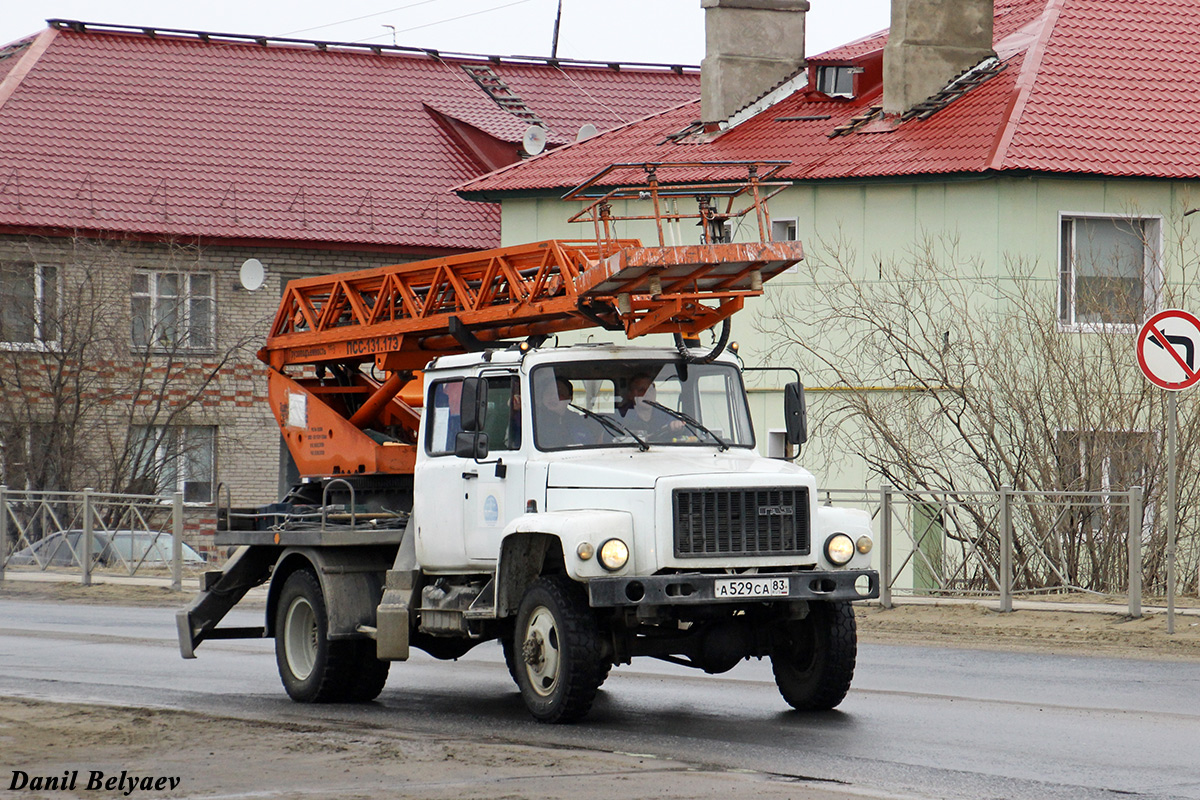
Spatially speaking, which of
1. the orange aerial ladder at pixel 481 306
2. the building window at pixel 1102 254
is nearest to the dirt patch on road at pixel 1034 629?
the orange aerial ladder at pixel 481 306

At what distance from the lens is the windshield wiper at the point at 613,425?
1166cm

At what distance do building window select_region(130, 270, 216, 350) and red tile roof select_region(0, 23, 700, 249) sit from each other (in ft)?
3.79

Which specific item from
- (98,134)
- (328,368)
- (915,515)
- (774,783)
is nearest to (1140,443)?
(915,515)

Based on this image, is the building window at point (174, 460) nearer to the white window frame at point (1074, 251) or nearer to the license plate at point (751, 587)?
the white window frame at point (1074, 251)

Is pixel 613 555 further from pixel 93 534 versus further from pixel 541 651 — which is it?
pixel 93 534

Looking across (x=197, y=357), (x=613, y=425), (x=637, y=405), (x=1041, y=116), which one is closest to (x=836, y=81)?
(x=1041, y=116)

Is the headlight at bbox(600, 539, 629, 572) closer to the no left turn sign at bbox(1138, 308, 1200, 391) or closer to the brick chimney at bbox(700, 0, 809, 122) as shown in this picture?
the no left turn sign at bbox(1138, 308, 1200, 391)

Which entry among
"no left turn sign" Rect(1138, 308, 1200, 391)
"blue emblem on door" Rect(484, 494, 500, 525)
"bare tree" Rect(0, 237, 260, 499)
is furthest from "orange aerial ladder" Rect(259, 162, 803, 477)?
"bare tree" Rect(0, 237, 260, 499)

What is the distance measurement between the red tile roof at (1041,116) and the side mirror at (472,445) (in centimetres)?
1606

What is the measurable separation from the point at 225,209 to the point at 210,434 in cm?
472

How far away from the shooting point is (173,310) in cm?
3747

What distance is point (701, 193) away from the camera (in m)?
12.1

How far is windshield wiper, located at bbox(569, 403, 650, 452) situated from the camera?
1166cm

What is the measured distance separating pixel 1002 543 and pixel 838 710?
824 cm
